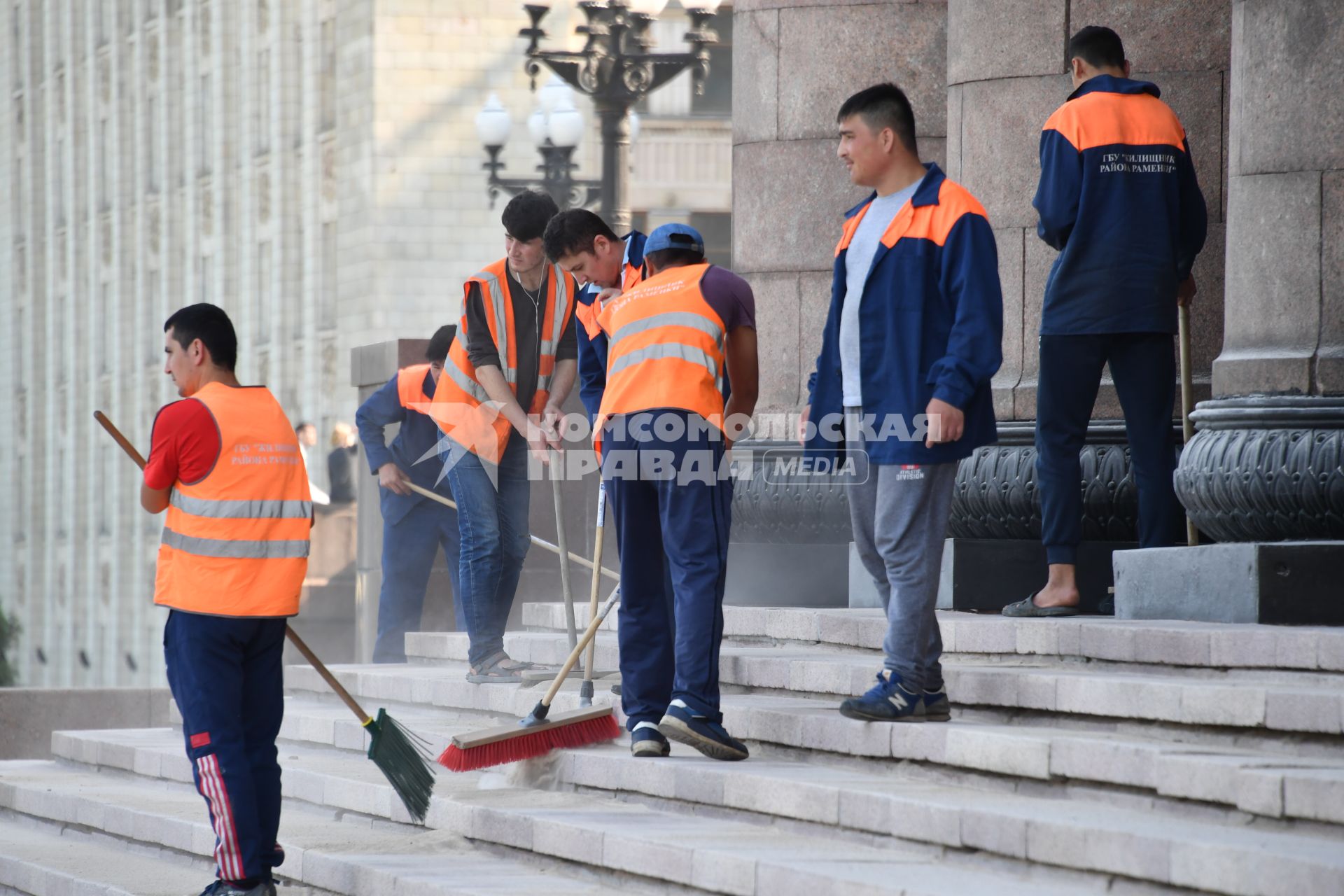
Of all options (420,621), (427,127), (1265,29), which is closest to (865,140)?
(1265,29)

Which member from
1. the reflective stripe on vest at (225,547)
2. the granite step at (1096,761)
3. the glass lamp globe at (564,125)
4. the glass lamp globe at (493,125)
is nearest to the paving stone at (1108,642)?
the granite step at (1096,761)

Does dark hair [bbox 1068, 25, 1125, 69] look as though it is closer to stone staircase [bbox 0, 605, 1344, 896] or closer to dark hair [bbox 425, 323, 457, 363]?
stone staircase [bbox 0, 605, 1344, 896]

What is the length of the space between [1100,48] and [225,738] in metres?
3.84

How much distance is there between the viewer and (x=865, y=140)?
280 inches

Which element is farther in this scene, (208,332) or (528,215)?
(528,215)

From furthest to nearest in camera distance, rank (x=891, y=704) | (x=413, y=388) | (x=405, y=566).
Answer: (x=405, y=566) < (x=413, y=388) < (x=891, y=704)

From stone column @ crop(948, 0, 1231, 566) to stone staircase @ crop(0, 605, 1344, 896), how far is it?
1125 millimetres

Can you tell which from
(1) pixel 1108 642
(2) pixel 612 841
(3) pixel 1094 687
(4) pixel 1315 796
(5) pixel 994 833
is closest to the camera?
(4) pixel 1315 796

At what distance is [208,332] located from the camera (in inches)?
289

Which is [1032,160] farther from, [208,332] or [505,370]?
[208,332]

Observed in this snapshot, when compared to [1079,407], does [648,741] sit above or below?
below

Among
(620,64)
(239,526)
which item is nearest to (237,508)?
(239,526)

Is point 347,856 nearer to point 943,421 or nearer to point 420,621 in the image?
point 943,421

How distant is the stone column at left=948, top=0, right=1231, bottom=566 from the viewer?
9.26 meters
